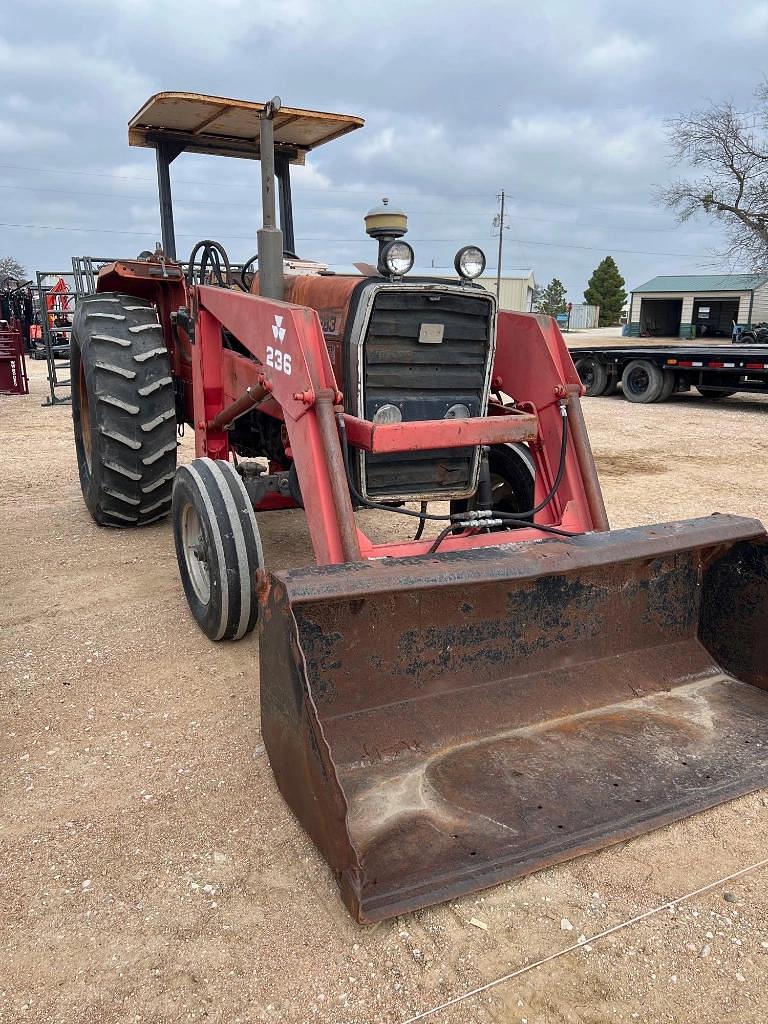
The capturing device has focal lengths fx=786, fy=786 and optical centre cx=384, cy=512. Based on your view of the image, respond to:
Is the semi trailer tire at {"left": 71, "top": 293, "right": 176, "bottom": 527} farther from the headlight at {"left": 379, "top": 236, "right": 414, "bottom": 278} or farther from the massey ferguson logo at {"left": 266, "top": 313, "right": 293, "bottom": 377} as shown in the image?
the headlight at {"left": 379, "top": 236, "right": 414, "bottom": 278}

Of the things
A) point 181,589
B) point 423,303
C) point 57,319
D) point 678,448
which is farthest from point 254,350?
point 57,319

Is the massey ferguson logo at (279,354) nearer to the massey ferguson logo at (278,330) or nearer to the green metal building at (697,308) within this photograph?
the massey ferguson logo at (278,330)

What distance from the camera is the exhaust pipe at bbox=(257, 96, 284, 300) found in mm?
3772

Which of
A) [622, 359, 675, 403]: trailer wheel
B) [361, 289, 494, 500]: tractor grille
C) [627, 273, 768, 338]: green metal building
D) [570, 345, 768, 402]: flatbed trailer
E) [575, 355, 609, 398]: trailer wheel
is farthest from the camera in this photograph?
[627, 273, 768, 338]: green metal building

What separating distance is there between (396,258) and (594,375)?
13.3m

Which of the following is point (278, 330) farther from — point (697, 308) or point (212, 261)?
point (697, 308)

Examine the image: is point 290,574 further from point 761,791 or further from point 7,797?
point 761,791

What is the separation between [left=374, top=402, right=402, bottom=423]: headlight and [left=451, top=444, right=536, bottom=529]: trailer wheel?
69cm

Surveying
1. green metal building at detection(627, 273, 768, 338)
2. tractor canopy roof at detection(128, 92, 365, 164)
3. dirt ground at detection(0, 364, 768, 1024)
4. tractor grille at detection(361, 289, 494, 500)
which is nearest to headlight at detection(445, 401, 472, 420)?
tractor grille at detection(361, 289, 494, 500)

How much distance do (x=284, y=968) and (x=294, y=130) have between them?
5025 millimetres

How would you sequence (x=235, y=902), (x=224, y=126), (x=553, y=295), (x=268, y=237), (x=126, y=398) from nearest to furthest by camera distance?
(x=235, y=902), (x=268, y=237), (x=126, y=398), (x=224, y=126), (x=553, y=295)

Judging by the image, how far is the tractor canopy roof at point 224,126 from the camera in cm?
469

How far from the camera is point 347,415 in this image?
3461 millimetres

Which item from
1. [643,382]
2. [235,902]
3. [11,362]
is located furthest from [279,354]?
[11,362]
